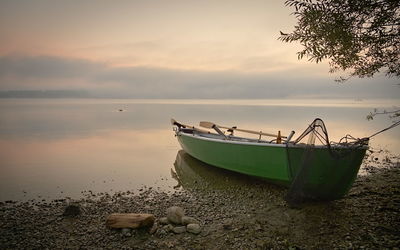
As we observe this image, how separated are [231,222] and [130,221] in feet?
8.54

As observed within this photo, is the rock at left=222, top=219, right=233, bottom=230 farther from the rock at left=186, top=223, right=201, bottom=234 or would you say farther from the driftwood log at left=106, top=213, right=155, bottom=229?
the driftwood log at left=106, top=213, right=155, bottom=229

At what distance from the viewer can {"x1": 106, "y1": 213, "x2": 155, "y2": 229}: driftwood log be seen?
6684 millimetres

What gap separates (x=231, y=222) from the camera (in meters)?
7.09

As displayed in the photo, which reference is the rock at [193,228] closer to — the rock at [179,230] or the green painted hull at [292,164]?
the rock at [179,230]

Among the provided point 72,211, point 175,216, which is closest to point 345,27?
point 175,216

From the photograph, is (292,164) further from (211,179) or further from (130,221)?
(130,221)

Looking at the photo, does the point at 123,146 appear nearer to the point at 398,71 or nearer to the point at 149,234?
the point at 149,234

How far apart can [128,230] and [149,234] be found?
53 centimetres

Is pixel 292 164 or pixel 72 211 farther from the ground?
pixel 292 164

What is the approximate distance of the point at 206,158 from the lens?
13.3 m

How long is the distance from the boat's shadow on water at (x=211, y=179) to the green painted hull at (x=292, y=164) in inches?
22.2

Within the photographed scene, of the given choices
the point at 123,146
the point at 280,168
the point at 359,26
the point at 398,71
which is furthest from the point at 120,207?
the point at 123,146

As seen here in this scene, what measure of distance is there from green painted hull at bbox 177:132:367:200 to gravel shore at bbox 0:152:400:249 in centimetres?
57

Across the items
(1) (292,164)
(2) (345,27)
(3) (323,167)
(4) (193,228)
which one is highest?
(2) (345,27)
